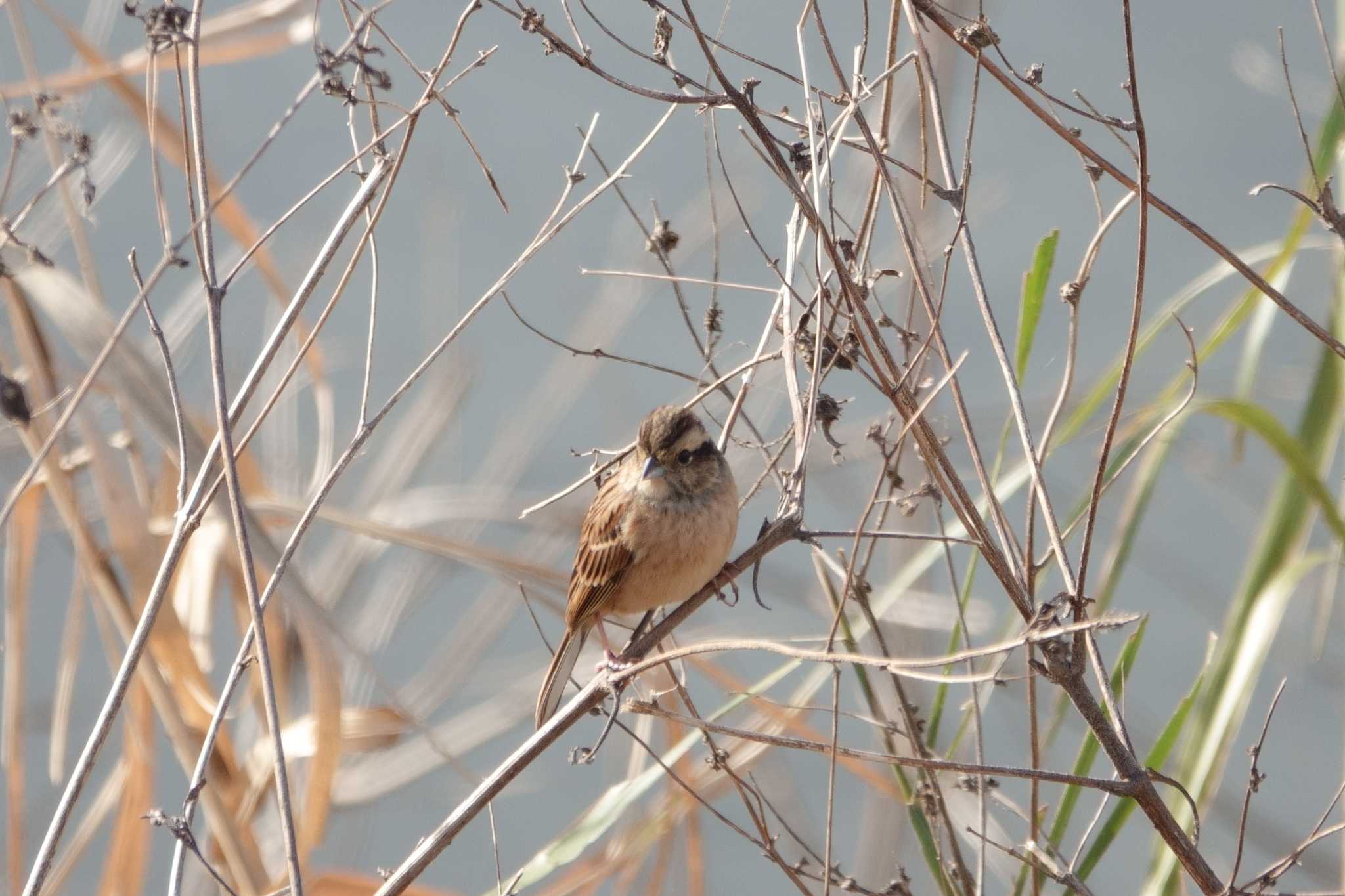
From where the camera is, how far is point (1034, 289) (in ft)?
6.15

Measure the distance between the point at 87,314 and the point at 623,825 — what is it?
2.19 m

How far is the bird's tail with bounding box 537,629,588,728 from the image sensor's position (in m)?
2.76

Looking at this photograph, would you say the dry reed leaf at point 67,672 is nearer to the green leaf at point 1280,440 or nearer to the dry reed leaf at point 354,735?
the dry reed leaf at point 354,735

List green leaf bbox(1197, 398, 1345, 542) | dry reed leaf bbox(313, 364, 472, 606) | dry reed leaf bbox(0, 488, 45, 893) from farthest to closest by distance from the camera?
dry reed leaf bbox(313, 364, 472, 606) → dry reed leaf bbox(0, 488, 45, 893) → green leaf bbox(1197, 398, 1345, 542)

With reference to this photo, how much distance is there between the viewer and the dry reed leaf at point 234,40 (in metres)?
2.86

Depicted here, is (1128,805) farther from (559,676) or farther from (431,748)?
(431,748)

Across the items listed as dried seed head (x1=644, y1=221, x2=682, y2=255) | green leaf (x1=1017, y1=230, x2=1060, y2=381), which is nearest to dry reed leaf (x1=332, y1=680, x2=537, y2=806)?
dried seed head (x1=644, y1=221, x2=682, y2=255)

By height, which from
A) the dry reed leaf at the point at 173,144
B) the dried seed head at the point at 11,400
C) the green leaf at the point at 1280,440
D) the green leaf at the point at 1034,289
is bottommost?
the green leaf at the point at 1280,440

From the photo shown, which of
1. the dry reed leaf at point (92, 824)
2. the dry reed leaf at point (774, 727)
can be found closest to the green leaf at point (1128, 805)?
the dry reed leaf at point (774, 727)

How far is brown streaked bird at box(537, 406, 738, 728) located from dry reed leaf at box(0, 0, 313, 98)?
1138mm

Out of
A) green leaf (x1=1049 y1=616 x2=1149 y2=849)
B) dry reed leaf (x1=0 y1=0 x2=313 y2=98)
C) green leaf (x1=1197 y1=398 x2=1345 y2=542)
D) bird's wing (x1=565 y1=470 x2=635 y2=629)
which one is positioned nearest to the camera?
green leaf (x1=1049 y1=616 x2=1149 y2=849)

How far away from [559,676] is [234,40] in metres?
1.66

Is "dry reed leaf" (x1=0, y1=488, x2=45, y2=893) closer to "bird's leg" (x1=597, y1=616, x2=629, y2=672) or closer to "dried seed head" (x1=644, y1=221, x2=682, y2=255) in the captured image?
"bird's leg" (x1=597, y1=616, x2=629, y2=672)

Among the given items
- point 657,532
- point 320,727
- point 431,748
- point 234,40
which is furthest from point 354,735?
point 234,40
